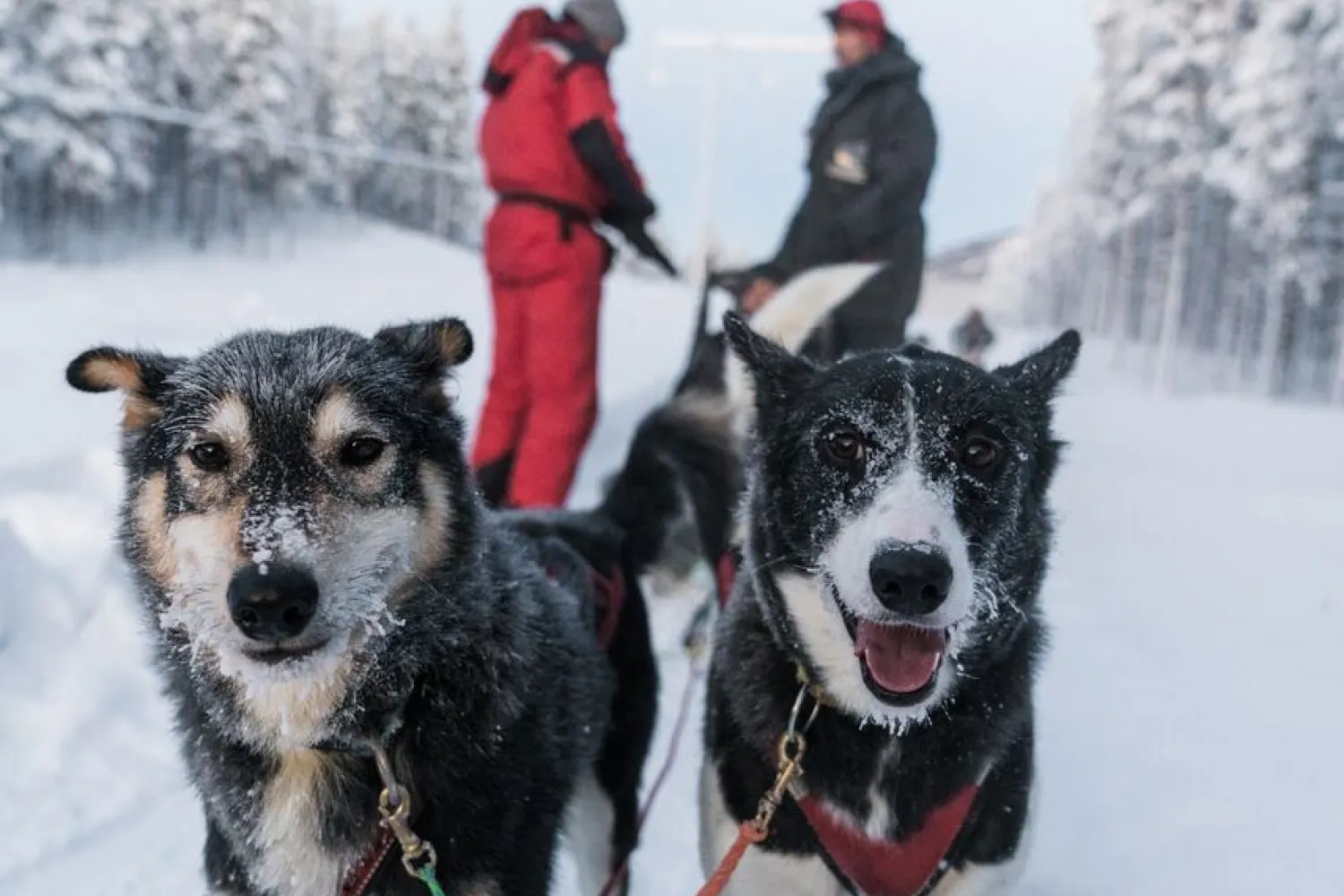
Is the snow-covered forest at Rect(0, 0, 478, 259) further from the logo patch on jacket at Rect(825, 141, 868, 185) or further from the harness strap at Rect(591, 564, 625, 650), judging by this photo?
the harness strap at Rect(591, 564, 625, 650)

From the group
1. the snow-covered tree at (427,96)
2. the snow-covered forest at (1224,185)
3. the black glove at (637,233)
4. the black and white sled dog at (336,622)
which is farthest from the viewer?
the snow-covered tree at (427,96)

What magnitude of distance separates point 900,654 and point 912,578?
264 mm

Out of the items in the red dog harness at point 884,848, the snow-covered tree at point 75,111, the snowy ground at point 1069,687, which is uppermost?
the snow-covered tree at point 75,111

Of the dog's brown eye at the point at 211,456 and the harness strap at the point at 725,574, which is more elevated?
the dog's brown eye at the point at 211,456

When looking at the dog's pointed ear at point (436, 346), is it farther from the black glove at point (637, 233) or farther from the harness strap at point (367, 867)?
the black glove at point (637, 233)

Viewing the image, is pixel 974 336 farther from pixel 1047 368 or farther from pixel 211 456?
pixel 211 456

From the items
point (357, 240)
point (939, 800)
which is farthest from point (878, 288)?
point (357, 240)

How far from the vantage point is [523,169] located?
5.13 meters

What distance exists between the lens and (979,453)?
2.40 metres

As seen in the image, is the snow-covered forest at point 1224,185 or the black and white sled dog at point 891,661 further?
the snow-covered forest at point 1224,185

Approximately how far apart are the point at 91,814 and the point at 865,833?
2.39 m

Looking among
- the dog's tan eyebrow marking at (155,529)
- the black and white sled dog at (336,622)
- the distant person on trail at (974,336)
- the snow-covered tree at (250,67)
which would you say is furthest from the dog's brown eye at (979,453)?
the snow-covered tree at (250,67)

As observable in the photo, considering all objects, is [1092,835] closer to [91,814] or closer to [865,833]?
[865,833]

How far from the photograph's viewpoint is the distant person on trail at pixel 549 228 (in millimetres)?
5086
